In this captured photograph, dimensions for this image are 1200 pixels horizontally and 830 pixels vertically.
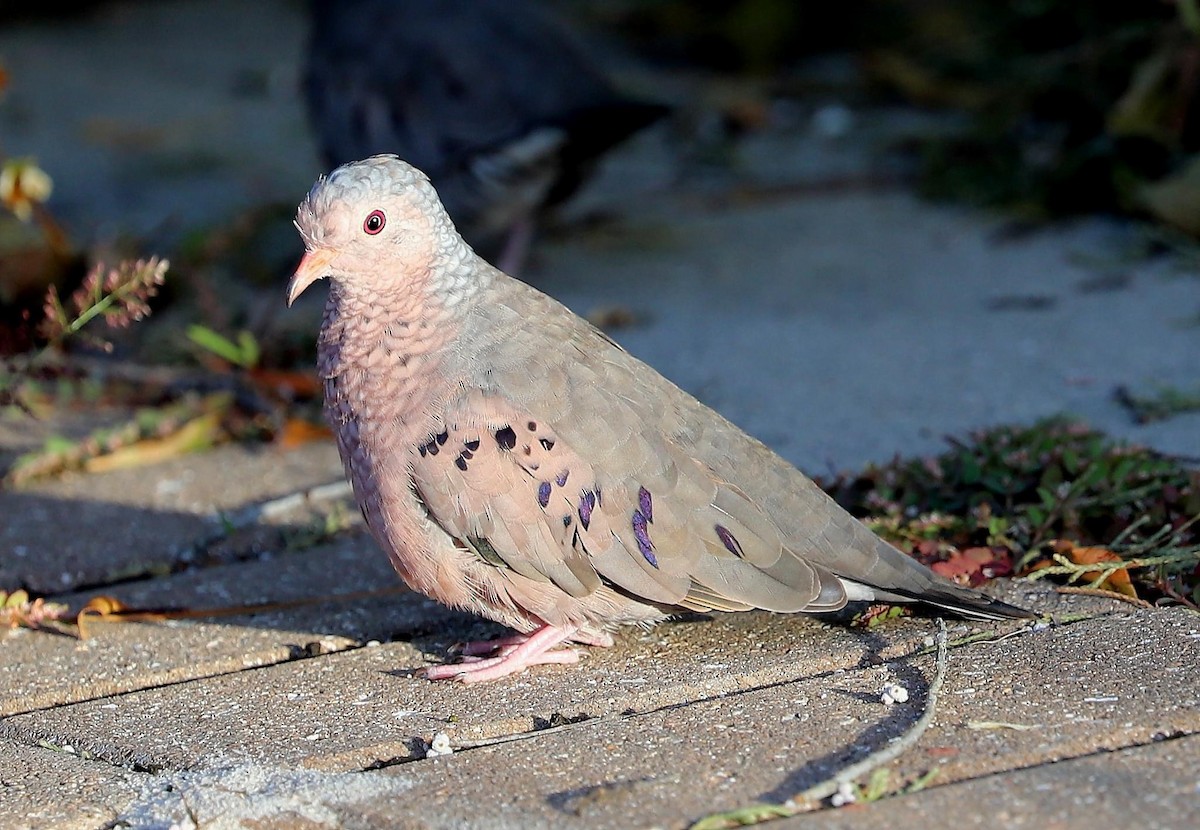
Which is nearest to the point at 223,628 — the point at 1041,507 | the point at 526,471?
the point at 526,471

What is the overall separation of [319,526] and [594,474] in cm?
117

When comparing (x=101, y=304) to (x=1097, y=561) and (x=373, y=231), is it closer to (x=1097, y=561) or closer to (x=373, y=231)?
(x=373, y=231)

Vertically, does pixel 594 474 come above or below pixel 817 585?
above

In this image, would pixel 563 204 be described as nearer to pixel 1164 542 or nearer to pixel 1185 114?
pixel 1185 114

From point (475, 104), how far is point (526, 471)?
3388mm

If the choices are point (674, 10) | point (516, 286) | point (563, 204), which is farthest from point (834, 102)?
point (516, 286)

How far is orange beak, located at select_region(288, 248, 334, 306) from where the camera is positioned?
298 cm

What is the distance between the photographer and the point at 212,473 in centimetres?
432

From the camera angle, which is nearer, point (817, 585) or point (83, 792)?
point (83, 792)

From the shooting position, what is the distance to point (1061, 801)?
224 centimetres

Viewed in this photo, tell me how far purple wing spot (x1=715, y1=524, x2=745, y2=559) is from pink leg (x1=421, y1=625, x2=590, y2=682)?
35cm

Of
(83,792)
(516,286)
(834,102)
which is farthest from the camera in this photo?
(834,102)

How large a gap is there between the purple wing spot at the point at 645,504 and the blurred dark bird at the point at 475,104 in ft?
10.1

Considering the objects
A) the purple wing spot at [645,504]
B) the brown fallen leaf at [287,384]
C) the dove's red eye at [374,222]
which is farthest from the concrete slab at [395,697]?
the brown fallen leaf at [287,384]
